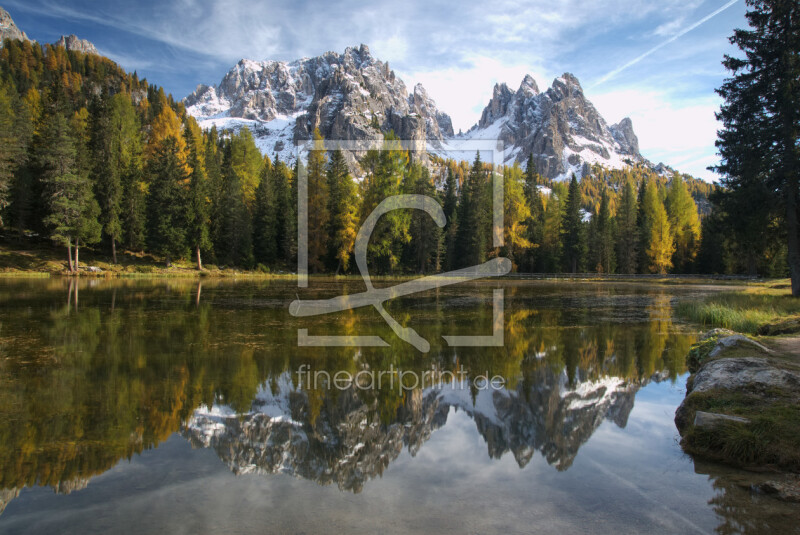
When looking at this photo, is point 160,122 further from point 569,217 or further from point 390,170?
point 569,217

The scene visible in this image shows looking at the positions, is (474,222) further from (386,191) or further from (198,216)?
(198,216)

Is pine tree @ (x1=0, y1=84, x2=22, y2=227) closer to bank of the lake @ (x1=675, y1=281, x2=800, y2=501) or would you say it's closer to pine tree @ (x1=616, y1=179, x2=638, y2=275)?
bank of the lake @ (x1=675, y1=281, x2=800, y2=501)

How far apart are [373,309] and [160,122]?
56993 millimetres

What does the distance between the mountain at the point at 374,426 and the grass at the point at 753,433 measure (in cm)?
133

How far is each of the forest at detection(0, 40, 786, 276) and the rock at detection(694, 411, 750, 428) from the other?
27.8 m

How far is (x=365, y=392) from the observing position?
8.04 metres

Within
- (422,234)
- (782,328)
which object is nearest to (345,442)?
Result: (782,328)

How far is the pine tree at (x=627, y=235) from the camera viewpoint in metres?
68.2

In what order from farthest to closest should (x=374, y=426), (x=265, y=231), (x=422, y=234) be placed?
(x=422, y=234), (x=265, y=231), (x=374, y=426)

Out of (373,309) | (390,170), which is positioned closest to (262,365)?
(373,309)

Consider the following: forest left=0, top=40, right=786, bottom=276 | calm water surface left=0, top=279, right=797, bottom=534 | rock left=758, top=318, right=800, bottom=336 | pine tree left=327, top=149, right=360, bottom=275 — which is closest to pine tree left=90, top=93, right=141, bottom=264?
forest left=0, top=40, right=786, bottom=276

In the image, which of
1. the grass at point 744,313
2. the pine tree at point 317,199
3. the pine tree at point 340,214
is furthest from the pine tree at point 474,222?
the grass at point 744,313

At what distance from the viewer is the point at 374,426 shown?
6496mm

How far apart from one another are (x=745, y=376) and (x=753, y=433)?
1768mm
